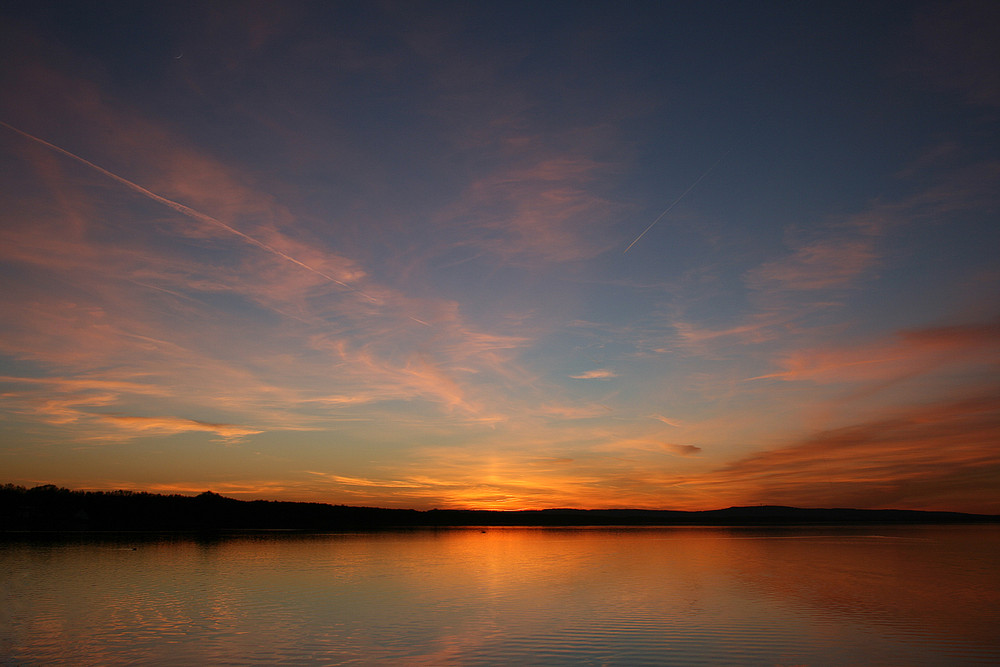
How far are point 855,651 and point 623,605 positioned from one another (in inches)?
358

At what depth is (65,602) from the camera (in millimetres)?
24281

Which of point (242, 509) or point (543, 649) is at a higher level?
point (242, 509)

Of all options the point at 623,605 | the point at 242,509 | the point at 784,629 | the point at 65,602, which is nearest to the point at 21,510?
the point at 242,509

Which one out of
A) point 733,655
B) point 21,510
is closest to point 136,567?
point 733,655

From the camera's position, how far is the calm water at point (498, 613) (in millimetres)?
16375

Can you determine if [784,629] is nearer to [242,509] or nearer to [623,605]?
[623,605]

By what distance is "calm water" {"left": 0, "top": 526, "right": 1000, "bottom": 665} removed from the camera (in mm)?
16375

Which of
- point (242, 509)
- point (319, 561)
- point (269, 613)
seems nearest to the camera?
point (269, 613)

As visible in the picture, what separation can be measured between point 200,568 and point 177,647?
2484 centimetres

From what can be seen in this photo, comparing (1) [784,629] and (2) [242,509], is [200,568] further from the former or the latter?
(2) [242,509]

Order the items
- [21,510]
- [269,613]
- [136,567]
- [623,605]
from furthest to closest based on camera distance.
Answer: [21,510]
[136,567]
[623,605]
[269,613]

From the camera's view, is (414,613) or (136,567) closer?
(414,613)

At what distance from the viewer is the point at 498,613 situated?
22891mm

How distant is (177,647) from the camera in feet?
55.8
